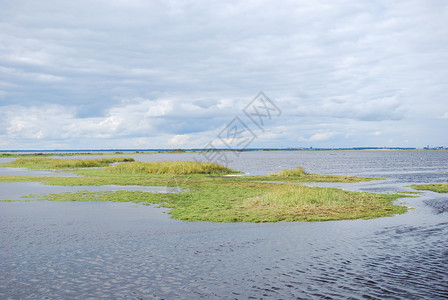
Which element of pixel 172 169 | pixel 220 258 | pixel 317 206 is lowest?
pixel 220 258

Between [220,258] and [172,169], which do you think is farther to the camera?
[172,169]

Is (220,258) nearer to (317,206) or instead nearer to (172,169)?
(317,206)

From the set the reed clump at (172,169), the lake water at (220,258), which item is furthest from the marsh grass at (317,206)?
the reed clump at (172,169)

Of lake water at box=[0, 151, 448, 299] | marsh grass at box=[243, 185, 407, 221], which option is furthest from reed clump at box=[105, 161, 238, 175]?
lake water at box=[0, 151, 448, 299]

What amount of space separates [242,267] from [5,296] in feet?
26.0

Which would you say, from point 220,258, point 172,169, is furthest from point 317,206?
point 172,169

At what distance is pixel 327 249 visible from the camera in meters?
16.7

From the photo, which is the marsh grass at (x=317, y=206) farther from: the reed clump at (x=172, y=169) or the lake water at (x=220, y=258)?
the reed clump at (x=172, y=169)

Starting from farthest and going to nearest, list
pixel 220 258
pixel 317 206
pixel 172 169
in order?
pixel 172 169
pixel 317 206
pixel 220 258

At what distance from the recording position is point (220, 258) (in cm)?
1552

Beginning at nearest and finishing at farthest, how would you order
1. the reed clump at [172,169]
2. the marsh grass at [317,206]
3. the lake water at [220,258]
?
the lake water at [220,258], the marsh grass at [317,206], the reed clump at [172,169]

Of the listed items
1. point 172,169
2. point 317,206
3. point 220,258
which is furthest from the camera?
point 172,169

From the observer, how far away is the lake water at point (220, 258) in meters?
12.0

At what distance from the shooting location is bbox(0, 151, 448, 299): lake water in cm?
1198
